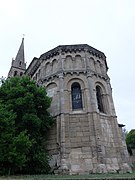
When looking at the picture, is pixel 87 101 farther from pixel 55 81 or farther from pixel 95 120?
pixel 55 81

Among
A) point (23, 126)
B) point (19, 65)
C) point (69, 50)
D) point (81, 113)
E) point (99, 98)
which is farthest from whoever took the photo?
point (19, 65)

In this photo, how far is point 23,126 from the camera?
15570 mm

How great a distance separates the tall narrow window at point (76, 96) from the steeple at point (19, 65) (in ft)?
93.1

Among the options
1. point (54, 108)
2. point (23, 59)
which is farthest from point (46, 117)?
point (23, 59)

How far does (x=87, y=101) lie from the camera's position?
62.3 ft

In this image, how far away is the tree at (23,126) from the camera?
40.8ft

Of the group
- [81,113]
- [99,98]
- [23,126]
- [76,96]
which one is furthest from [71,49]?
[23,126]

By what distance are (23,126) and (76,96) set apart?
687 centimetres

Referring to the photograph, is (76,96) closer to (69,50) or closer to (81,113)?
(81,113)

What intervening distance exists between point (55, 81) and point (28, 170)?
31.5ft

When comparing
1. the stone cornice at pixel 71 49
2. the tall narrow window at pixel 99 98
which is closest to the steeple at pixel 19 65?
the stone cornice at pixel 71 49

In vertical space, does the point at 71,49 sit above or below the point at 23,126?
above

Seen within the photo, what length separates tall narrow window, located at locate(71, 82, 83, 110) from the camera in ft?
64.0

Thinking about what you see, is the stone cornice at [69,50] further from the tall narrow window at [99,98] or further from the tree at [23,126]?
the tree at [23,126]
